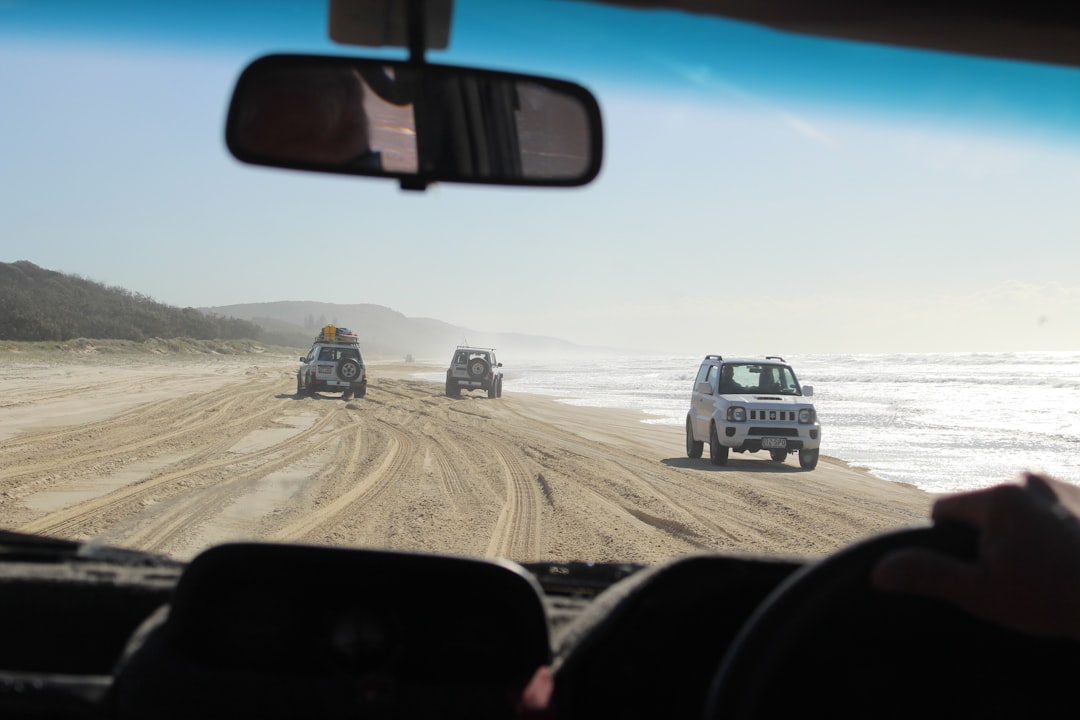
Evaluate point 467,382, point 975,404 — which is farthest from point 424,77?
point 975,404

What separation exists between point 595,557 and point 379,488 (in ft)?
14.9

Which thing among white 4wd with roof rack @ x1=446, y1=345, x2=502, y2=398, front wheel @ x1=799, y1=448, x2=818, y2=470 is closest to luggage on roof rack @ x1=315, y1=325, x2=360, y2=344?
white 4wd with roof rack @ x1=446, y1=345, x2=502, y2=398

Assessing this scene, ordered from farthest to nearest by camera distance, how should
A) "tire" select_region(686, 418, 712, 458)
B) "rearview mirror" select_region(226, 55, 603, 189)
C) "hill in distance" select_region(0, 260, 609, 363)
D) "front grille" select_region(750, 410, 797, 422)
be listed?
"hill in distance" select_region(0, 260, 609, 363), "tire" select_region(686, 418, 712, 458), "front grille" select_region(750, 410, 797, 422), "rearview mirror" select_region(226, 55, 603, 189)

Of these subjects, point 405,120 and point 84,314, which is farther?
point 84,314

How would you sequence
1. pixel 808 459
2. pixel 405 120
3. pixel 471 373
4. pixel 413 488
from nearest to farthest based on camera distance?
pixel 405 120, pixel 413 488, pixel 808 459, pixel 471 373

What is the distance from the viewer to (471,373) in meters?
34.6

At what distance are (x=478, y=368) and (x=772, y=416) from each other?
1993 cm

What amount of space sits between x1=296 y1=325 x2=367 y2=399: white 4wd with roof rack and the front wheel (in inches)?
732

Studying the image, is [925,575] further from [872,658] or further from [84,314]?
[84,314]

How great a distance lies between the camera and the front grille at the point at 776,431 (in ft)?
51.5

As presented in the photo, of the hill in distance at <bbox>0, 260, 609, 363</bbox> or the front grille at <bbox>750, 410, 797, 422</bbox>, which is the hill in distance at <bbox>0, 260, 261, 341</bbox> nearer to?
the hill in distance at <bbox>0, 260, 609, 363</bbox>

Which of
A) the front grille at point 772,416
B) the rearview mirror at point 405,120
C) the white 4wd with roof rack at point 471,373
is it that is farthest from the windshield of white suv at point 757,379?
the white 4wd with roof rack at point 471,373

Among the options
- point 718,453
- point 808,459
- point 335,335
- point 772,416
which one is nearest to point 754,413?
point 772,416

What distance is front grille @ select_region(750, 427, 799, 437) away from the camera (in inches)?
618
